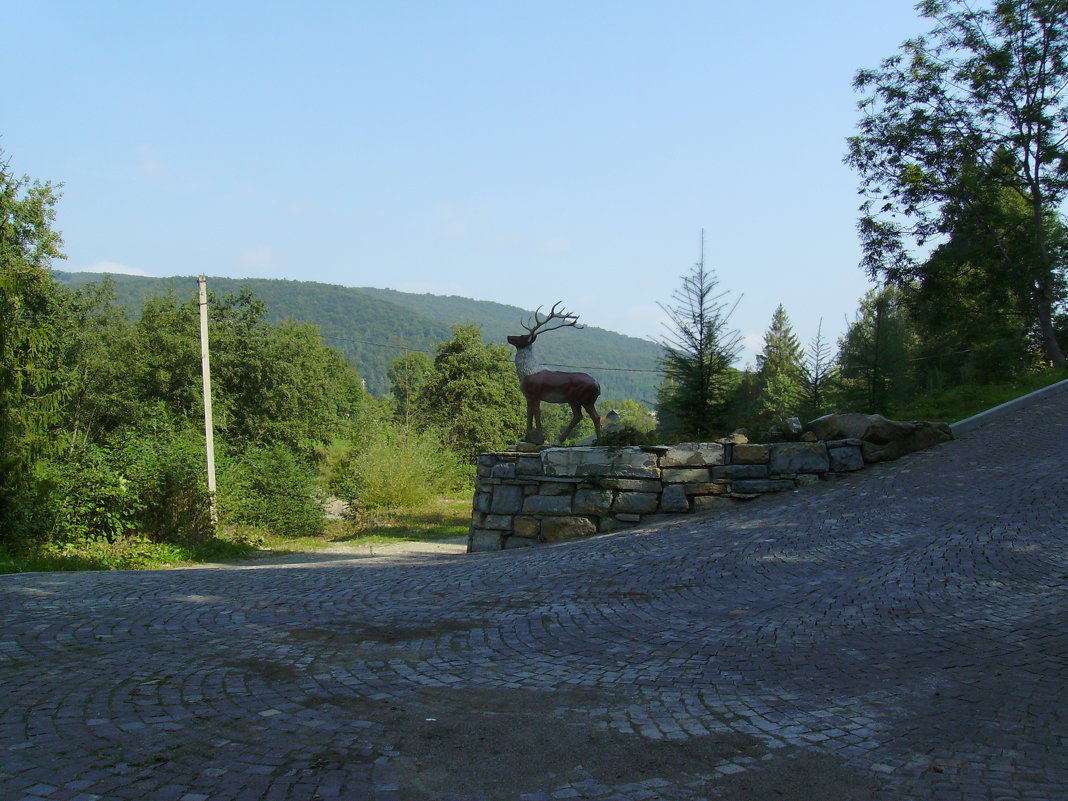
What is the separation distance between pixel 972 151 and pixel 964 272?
9.98 feet

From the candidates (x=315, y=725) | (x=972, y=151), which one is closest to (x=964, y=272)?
(x=972, y=151)

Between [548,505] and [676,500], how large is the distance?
1738 mm

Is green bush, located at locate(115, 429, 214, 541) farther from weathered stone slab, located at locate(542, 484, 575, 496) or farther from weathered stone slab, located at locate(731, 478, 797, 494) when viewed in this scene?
weathered stone slab, located at locate(731, 478, 797, 494)

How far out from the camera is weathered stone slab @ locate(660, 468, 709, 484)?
1068 centimetres

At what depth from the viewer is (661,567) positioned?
7.67 metres

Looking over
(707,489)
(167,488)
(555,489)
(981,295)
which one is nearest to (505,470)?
(555,489)

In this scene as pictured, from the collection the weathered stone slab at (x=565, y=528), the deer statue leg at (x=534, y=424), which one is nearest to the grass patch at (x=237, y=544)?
the deer statue leg at (x=534, y=424)

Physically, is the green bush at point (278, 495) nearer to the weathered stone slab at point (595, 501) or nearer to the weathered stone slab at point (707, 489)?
the weathered stone slab at point (595, 501)

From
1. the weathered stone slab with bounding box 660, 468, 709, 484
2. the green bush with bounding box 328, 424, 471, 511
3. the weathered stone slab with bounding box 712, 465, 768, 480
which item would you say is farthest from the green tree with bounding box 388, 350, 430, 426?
the weathered stone slab with bounding box 712, 465, 768, 480

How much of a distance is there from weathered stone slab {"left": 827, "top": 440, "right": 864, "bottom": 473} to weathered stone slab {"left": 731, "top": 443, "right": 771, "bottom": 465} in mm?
899

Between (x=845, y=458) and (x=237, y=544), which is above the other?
(x=845, y=458)

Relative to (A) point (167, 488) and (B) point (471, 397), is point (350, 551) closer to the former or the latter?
(A) point (167, 488)

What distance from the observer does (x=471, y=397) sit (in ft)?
152

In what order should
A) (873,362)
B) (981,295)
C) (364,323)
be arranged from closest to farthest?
(873,362)
(981,295)
(364,323)
